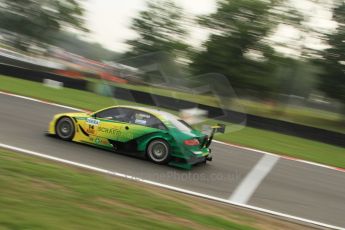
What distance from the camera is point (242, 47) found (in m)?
32.2

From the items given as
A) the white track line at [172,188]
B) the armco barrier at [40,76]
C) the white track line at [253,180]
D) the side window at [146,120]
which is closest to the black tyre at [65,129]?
the white track line at [172,188]

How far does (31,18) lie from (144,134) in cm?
3288

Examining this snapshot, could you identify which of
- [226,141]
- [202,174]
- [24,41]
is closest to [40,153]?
[202,174]

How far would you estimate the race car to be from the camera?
9.54 m

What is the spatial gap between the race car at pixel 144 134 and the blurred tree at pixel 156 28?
3390 centimetres

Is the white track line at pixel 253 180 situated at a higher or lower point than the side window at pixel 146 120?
lower

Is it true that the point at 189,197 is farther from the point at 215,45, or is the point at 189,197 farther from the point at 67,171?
the point at 215,45

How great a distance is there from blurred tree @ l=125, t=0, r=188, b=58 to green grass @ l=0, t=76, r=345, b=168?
2296 cm

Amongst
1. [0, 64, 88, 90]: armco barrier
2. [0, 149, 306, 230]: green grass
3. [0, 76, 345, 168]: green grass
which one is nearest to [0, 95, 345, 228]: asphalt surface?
[0, 149, 306, 230]: green grass

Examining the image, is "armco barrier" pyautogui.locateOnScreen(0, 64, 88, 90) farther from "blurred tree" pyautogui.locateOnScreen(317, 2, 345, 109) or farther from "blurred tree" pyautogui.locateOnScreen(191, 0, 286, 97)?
"blurred tree" pyautogui.locateOnScreen(317, 2, 345, 109)

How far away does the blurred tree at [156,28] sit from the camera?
147 ft

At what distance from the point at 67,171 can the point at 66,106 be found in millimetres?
10950

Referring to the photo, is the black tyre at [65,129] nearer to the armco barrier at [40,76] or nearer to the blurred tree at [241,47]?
the armco barrier at [40,76]

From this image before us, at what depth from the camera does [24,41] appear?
3931cm
